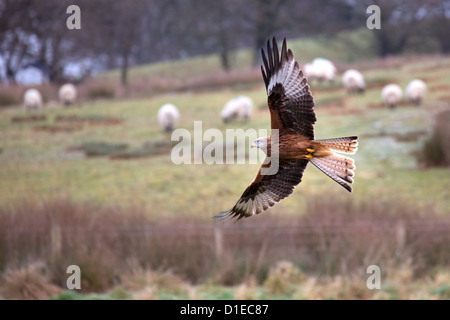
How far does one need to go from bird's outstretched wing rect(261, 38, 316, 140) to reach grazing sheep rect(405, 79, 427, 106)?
447 inches

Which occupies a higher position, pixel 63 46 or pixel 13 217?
pixel 63 46

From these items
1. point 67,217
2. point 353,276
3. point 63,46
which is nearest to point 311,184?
point 353,276

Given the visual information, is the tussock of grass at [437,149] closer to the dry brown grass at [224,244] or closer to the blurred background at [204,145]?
the blurred background at [204,145]

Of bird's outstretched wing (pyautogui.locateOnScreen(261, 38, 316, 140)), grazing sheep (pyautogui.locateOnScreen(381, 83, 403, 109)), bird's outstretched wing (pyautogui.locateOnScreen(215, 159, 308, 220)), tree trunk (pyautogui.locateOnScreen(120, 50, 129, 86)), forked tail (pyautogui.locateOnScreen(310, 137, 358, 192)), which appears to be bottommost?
bird's outstretched wing (pyautogui.locateOnScreen(215, 159, 308, 220))

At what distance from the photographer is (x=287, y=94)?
2564mm

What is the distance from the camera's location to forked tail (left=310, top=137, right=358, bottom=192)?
238 cm

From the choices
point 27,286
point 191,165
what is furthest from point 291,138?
point 191,165

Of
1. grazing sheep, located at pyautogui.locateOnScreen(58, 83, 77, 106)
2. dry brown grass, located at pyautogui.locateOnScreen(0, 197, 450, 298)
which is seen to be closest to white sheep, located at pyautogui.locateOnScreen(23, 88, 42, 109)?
grazing sheep, located at pyautogui.locateOnScreen(58, 83, 77, 106)

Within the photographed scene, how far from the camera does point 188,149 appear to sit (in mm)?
10977

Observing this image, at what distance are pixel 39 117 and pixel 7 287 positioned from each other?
6151mm

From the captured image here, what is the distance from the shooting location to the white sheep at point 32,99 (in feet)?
42.9

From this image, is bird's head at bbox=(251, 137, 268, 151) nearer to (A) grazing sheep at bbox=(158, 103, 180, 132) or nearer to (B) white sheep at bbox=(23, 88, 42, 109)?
(A) grazing sheep at bbox=(158, 103, 180, 132)

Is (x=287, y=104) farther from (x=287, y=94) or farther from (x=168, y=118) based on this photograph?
(x=168, y=118)

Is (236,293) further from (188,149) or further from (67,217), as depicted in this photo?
(188,149)
